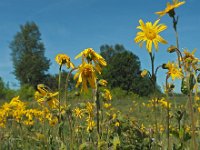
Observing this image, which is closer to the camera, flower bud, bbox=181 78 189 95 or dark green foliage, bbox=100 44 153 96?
flower bud, bbox=181 78 189 95

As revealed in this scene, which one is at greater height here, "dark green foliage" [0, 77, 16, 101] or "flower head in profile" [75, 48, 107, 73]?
"dark green foliage" [0, 77, 16, 101]

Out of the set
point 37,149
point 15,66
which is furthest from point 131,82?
point 37,149

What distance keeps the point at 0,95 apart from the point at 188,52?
32136 millimetres

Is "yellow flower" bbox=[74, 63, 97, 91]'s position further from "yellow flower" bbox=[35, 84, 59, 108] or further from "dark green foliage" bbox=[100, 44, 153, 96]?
"dark green foliage" bbox=[100, 44, 153, 96]

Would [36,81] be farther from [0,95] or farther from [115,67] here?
[0,95]

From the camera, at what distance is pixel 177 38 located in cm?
241

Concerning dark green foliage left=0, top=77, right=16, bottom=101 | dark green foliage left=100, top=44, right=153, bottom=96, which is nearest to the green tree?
dark green foliage left=100, top=44, right=153, bottom=96

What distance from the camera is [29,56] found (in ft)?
215

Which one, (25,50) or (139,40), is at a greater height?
(25,50)

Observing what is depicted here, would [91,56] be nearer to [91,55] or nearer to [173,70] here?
[91,55]

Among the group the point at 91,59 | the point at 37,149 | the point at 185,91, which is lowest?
the point at 37,149

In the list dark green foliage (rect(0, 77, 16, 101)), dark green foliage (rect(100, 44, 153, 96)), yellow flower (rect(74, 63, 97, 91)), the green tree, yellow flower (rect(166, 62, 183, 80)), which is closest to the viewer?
yellow flower (rect(74, 63, 97, 91))

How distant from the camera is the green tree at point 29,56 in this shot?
6300cm

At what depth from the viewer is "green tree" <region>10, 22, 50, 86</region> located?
63.0 m
